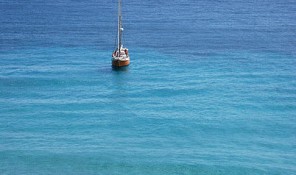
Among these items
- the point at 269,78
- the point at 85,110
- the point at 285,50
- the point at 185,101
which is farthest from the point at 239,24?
the point at 85,110

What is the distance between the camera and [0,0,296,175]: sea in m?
61.5

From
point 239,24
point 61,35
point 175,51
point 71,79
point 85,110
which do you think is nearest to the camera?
point 85,110

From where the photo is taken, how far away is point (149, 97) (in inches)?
3305

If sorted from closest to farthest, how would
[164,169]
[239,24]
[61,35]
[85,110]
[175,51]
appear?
1. [164,169]
2. [85,110]
3. [175,51]
4. [61,35]
5. [239,24]

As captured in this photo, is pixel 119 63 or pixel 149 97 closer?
pixel 149 97

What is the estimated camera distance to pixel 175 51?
112188mm

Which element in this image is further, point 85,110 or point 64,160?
point 85,110

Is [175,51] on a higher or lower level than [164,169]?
higher

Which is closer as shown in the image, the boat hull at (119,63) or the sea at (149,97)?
the sea at (149,97)

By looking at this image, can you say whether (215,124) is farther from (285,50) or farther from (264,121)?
(285,50)

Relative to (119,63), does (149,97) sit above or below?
below

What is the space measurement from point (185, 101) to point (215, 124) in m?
10.5

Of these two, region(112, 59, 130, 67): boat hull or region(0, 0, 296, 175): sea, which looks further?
region(112, 59, 130, 67): boat hull

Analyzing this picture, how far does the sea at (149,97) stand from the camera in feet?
202
